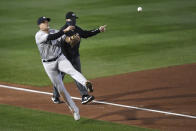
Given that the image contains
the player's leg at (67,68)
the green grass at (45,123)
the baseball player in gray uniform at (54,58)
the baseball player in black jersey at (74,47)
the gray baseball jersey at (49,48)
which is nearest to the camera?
the green grass at (45,123)

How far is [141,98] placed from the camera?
1351cm

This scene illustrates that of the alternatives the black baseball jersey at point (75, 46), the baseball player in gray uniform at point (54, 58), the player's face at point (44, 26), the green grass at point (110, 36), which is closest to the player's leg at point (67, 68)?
the baseball player in gray uniform at point (54, 58)

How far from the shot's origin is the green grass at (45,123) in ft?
36.1

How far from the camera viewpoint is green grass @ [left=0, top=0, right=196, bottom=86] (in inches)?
663

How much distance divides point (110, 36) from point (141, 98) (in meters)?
7.68

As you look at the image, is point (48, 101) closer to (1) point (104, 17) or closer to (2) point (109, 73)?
(2) point (109, 73)

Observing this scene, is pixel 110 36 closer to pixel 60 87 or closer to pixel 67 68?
pixel 60 87

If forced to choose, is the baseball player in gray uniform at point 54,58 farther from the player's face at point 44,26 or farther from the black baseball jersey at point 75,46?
the black baseball jersey at point 75,46

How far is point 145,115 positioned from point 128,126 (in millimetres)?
906

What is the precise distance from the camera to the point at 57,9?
2595cm

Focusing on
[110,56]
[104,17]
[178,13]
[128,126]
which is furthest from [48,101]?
[178,13]

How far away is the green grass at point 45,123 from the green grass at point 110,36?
2.88m

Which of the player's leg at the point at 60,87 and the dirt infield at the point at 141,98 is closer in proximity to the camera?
the player's leg at the point at 60,87

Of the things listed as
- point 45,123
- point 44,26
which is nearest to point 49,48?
point 44,26
